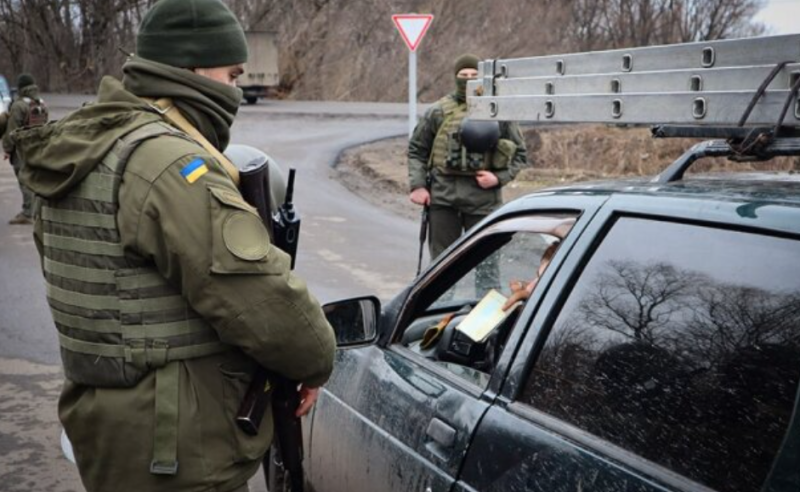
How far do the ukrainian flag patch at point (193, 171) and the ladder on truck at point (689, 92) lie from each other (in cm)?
109

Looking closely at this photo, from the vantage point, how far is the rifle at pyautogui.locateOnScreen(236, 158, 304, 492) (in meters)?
2.62

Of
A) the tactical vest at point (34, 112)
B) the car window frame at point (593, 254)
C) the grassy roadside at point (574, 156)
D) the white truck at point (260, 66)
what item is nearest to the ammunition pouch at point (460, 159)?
the car window frame at point (593, 254)

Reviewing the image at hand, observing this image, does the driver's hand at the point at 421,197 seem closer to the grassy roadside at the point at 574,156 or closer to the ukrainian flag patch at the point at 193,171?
the ukrainian flag patch at the point at 193,171

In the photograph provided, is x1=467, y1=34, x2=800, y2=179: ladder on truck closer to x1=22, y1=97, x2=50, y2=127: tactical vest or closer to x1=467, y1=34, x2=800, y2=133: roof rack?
x1=467, y1=34, x2=800, y2=133: roof rack

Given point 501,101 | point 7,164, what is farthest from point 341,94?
point 501,101

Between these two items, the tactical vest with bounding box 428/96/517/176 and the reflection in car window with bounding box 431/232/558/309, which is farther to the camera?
the tactical vest with bounding box 428/96/517/176

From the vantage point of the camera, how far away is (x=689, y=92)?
8.23 ft

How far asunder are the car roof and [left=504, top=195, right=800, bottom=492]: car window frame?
3 cm

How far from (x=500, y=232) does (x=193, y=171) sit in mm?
1013

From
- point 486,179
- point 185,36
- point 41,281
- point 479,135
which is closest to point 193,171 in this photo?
point 185,36

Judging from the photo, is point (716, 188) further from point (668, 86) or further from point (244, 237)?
point (244, 237)

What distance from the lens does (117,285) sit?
2.49 m

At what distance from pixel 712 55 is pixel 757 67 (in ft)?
0.57

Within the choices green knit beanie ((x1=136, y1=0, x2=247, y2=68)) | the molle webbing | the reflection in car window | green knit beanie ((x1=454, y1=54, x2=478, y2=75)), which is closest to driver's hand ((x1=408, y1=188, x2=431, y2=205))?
the molle webbing
